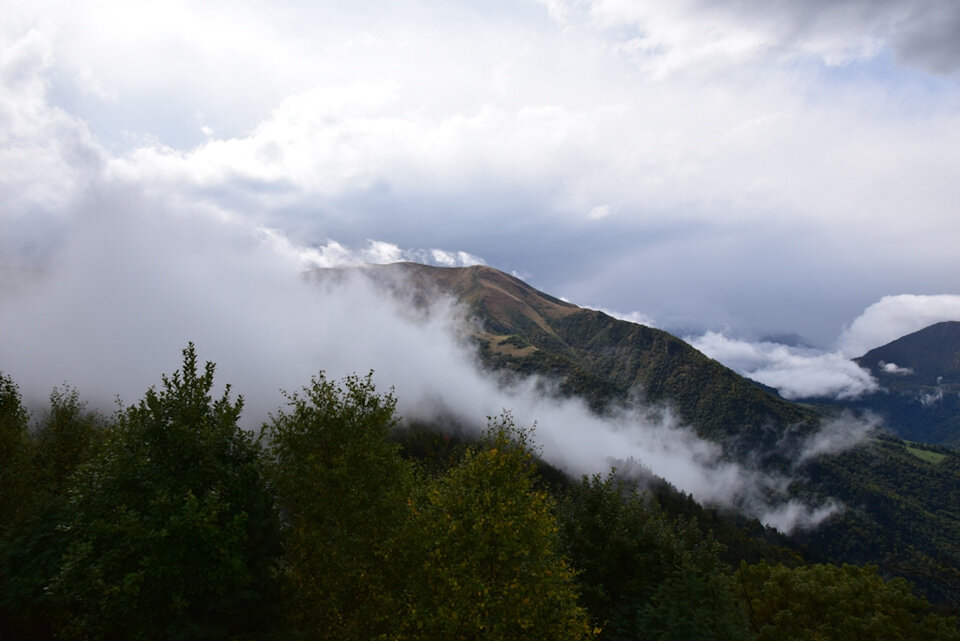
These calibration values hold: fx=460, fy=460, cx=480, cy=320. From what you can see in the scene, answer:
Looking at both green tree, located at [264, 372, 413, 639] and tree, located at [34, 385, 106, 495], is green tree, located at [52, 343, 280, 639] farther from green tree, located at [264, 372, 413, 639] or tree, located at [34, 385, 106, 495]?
tree, located at [34, 385, 106, 495]

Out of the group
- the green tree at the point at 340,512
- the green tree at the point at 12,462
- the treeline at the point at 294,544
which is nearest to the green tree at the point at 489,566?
the treeline at the point at 294,544

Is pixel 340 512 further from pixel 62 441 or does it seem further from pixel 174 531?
pixel 62 441

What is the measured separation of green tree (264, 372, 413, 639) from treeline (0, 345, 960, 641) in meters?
0.08

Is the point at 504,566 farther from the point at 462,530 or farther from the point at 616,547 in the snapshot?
the point at 616,547

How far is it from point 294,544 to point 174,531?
571 cm

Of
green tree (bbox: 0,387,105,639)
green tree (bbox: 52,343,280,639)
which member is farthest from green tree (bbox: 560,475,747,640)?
green tree (bbox: 0,387,105,639)

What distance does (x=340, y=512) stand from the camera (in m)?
23.4

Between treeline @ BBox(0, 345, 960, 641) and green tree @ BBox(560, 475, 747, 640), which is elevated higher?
treeline @ BBox(0, 345, 960, 641)

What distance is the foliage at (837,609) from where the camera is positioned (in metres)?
44.0

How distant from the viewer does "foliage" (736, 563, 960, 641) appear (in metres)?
44.0

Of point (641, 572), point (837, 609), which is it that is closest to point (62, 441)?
point (641, 572)

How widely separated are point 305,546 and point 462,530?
771cm

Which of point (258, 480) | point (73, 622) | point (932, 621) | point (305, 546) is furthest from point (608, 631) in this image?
point (932, 621)

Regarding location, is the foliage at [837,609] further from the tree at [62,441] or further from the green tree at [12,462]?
the tree at [62,441]
